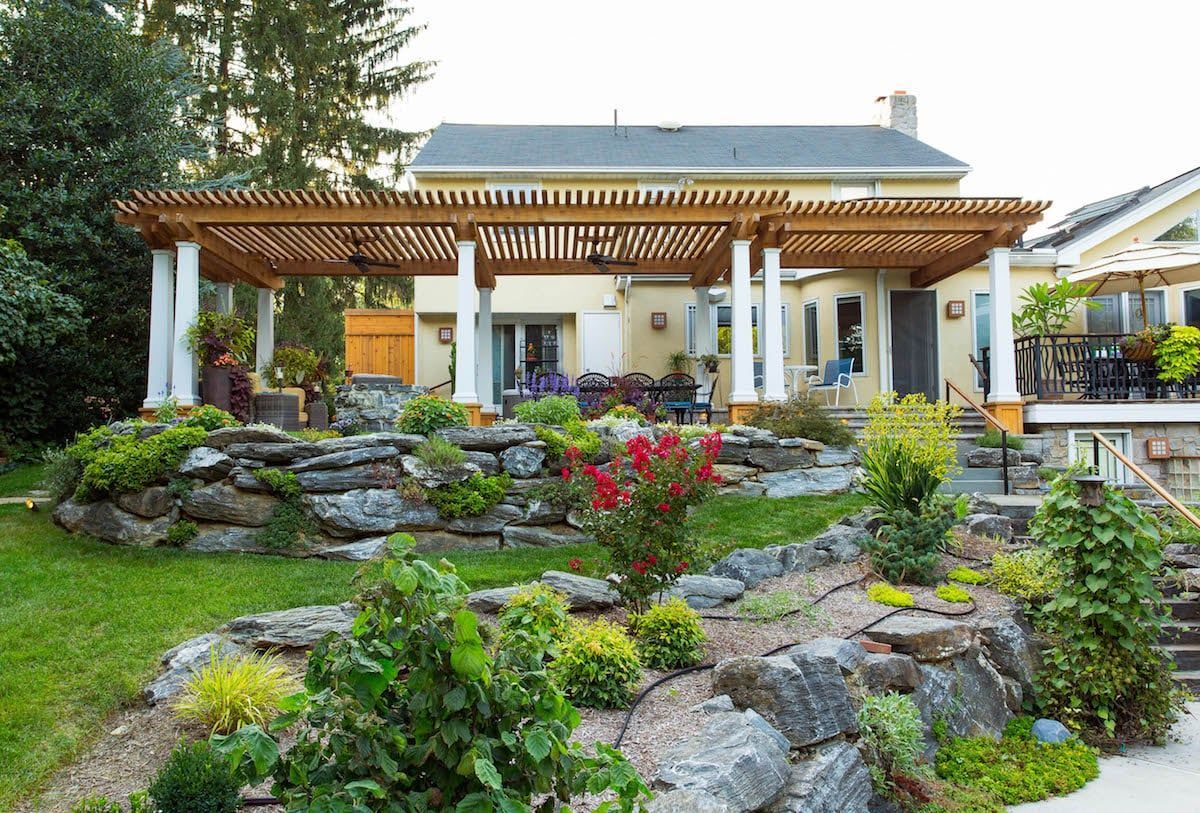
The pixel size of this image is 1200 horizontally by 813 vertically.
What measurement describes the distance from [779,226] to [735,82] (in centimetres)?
1567

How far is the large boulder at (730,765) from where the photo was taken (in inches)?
115

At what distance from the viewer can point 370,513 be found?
7.28 meters

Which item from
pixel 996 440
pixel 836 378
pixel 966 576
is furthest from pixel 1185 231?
pixel 966 576

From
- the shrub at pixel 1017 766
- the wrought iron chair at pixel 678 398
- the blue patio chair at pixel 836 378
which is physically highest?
the blue patio chair at pixel 836 378

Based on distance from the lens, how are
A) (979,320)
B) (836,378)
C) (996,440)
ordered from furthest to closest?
(979,320) < (836,378) < (996,440)

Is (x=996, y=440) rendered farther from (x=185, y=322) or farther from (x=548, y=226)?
(x=185, y=322)

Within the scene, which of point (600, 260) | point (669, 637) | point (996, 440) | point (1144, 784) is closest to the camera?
point (669, 637)

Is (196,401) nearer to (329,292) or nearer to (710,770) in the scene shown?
(710,770)

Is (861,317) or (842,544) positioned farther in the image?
(861,317)

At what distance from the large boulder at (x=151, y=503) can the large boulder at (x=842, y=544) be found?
19.7 ft

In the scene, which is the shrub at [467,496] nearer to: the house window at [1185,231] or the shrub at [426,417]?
the shrub at [426,417]

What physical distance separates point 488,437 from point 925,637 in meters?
4.62

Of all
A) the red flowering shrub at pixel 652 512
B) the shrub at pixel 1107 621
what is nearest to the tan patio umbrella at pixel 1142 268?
the shrub at pixel 1107 621

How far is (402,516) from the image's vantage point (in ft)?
24.1
